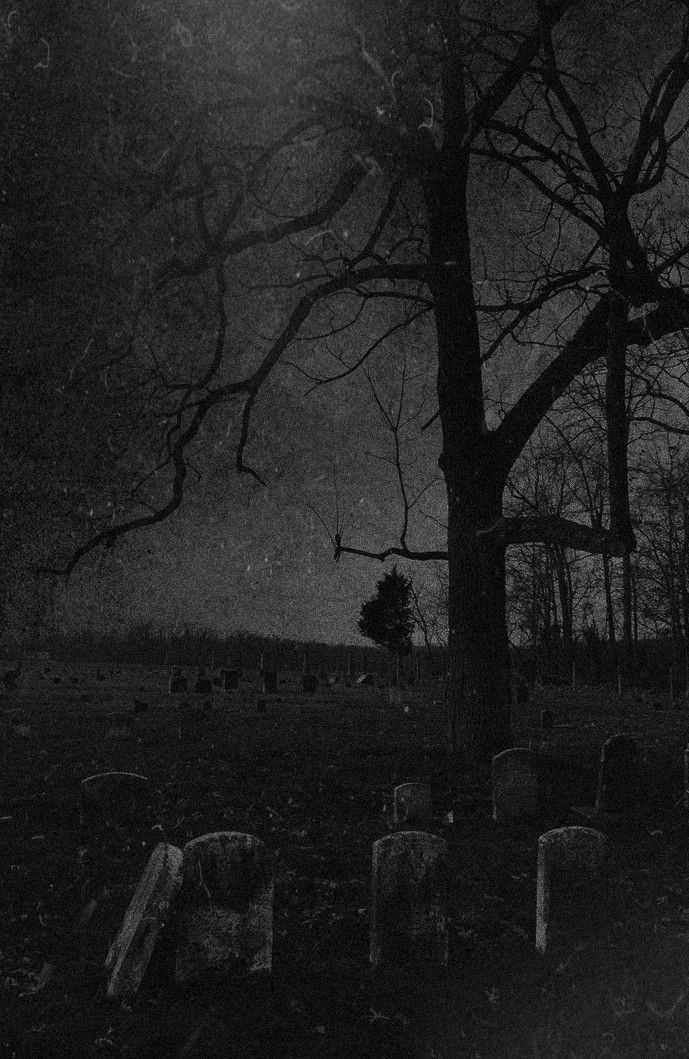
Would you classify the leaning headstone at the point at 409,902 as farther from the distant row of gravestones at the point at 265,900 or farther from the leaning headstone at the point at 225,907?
the leaning headstone at the point at 225,907

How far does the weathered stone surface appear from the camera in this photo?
4539 millimetres

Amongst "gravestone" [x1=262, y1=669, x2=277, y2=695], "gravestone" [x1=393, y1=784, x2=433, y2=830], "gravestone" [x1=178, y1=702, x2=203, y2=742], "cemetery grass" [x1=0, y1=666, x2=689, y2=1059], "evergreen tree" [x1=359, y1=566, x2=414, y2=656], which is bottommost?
"cemetery grass" [x1=0, y1=666, x2=689, y2=1059]

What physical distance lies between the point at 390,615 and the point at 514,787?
124ft

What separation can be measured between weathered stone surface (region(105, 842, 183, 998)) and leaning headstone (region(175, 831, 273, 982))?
9 cm

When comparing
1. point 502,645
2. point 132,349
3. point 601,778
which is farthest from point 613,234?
point 132,349

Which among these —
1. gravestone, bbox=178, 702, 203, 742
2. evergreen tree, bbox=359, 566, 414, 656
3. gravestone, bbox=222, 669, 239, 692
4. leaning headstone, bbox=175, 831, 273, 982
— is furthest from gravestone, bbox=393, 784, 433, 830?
evergreen tree, bbox=359, 566, 414, 656

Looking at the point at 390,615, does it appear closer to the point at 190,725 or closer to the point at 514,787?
the point at 190,725

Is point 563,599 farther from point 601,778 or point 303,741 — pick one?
point 601,778

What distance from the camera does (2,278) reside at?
10914 millimetres

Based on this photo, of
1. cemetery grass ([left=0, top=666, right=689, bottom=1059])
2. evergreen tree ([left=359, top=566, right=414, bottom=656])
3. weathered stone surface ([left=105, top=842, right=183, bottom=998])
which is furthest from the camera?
evergreen tree ([left=359, top=566, right=414, bottom=656])

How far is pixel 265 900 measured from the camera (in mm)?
4930

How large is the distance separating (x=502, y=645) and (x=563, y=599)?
3585 centimetres

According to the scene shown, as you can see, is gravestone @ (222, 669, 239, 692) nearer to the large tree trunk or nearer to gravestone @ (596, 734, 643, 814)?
the large tree trunk

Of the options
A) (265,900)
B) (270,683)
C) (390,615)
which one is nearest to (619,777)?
(265,900)
